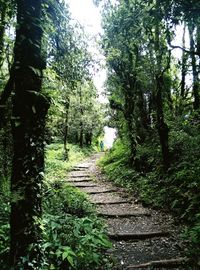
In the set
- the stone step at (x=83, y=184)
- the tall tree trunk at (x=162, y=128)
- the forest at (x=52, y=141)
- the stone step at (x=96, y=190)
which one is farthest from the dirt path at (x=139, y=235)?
the stone step at (x=83, y=184)

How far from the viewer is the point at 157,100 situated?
10.9m

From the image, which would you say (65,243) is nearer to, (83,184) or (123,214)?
(123,214)

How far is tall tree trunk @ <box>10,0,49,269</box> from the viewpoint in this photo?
3.75m

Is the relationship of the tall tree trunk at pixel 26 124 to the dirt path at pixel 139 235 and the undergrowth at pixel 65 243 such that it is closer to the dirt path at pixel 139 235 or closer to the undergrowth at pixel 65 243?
the undergrowth at pixel 65 243

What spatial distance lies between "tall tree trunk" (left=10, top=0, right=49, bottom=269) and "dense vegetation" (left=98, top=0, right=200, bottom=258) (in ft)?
7.23

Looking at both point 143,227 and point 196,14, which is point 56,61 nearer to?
point 196,14

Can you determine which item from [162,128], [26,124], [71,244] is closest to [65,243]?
[71,244]

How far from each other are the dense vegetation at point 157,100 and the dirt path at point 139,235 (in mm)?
425

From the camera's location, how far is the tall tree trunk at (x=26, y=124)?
12.3ft

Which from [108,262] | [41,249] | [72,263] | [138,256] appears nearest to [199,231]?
[138,256]

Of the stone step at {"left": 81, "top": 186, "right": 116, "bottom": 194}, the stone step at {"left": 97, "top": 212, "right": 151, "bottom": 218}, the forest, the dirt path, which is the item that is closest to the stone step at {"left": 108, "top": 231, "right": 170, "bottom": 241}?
the dirt path

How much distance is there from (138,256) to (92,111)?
2679cm

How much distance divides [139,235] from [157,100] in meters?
5.56

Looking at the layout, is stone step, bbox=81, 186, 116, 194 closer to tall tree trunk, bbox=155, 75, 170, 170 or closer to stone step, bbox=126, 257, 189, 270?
tall tree trunk, bbox=155, 75, 170, 170
